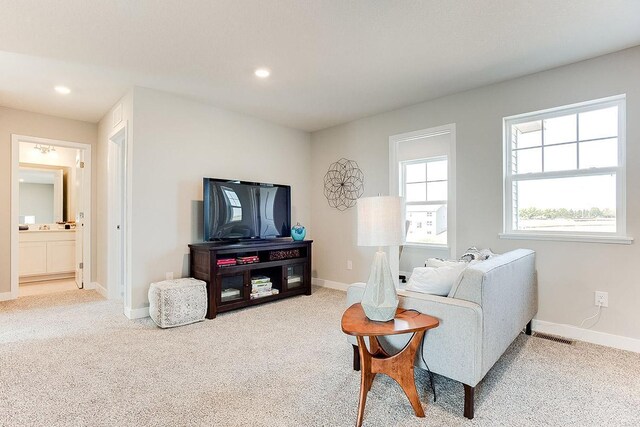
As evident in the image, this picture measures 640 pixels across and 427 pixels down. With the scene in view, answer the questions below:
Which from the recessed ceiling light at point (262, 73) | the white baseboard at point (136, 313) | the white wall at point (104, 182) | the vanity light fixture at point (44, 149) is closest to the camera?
the recessed ceiling light at point (262, 73)

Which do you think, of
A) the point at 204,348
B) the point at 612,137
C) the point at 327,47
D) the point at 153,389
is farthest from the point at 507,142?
the point at 153,389

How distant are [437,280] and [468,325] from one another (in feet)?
1.06

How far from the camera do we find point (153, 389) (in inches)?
76.1

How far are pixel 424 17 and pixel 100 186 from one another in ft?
14.6

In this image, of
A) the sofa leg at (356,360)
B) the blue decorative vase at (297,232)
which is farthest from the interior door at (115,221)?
the sofa leg at (356,360)

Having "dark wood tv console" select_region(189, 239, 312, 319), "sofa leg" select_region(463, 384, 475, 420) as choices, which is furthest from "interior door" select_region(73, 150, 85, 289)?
"sofa leg" select_region(463, 384, 475, 420)

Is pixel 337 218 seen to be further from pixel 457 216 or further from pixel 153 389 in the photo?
pixel 153 389

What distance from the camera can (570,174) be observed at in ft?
9.44

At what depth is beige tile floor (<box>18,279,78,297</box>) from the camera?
440cm

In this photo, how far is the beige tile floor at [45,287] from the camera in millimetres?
4398

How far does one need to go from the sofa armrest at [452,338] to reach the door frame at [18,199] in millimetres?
4578

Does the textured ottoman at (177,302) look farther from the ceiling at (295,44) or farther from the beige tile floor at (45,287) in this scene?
the beige tile floor at (45,287)

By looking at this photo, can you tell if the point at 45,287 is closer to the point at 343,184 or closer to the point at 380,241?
the point at 343,184

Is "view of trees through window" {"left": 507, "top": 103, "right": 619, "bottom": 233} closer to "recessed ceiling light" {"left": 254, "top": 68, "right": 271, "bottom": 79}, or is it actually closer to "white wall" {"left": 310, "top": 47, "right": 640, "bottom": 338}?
"white wall" {"left": 310, "top": 47, "right": 640, "bottom": 338}
